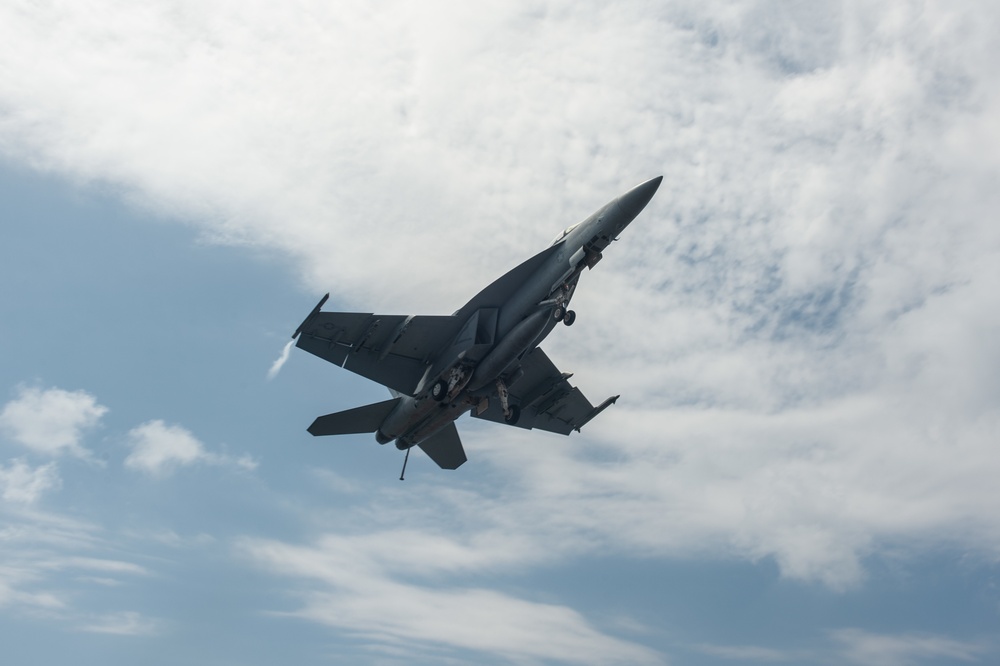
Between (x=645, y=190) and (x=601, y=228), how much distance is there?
2147 millimetres

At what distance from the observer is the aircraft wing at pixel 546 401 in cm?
4062

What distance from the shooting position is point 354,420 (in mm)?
38844

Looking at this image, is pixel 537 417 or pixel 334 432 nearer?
pixel 334 432

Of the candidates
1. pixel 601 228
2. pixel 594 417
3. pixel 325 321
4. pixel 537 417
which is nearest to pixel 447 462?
pixel 537 417

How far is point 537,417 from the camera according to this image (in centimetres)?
4244

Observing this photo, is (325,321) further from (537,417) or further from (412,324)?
(537,417)

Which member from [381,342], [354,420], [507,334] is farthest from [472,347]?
[354,420]

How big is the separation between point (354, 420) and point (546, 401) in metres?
8.95

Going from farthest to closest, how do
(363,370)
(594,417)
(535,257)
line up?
(594,417), (363,370), (535,257)

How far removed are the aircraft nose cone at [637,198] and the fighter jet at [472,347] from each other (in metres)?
0.04

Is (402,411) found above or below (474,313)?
below

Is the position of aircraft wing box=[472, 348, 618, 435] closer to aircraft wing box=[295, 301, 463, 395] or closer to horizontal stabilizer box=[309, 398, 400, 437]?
aircraft wing box=[295, 301, 463, 395]

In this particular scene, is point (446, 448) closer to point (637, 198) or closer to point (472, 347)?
point (472, 347)

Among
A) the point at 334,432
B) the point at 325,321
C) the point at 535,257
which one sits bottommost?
the point at 334,432
